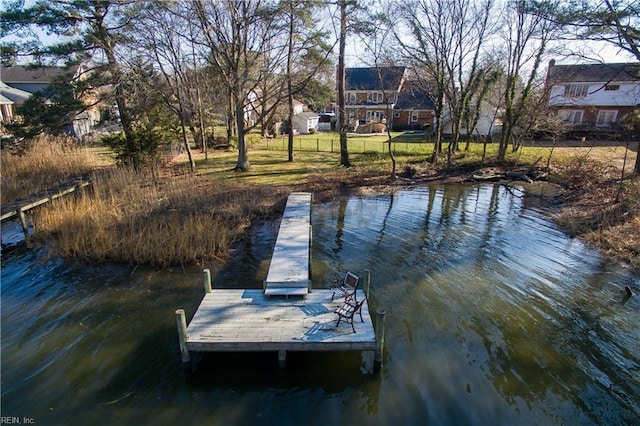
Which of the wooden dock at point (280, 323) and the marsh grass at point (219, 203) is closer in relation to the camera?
the wooden dock at point (280, 323)

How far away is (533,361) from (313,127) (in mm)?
39497

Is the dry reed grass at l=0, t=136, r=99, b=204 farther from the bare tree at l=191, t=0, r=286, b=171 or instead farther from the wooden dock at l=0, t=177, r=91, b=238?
the bare tree at l=191, t=0, r=286, b=171

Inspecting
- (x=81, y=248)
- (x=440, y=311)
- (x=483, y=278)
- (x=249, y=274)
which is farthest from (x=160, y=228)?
(x=483, y=278)

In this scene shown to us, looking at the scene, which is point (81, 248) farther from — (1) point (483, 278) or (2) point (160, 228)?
(1) point (483, 278)

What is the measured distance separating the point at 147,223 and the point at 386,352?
792 cm

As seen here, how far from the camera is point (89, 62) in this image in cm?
1603

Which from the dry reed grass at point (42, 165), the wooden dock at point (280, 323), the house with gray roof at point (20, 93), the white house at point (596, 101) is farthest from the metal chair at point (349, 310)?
the white house at point (596, 101)

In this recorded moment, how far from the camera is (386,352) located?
258 inches

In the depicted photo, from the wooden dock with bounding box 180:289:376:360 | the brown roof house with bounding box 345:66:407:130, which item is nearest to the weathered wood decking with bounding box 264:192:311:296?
the wooden dock with bounding box 180:289:376:360

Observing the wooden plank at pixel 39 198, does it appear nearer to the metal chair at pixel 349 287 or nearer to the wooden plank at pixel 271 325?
the wooden plank at pixel 271 325

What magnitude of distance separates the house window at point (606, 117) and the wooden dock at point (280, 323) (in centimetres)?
3975

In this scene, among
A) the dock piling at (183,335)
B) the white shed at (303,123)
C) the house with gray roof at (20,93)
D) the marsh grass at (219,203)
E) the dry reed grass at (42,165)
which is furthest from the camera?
the white shed at (303,123)

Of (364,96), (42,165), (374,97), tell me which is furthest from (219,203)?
(364,96)

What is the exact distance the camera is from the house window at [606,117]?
35000mm
